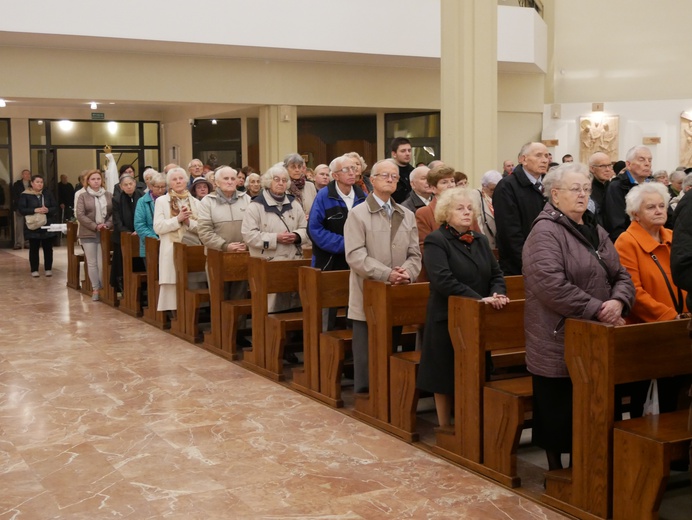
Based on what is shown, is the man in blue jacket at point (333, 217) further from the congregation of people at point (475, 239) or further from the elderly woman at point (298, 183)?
the elderly woman at point (298, 183)

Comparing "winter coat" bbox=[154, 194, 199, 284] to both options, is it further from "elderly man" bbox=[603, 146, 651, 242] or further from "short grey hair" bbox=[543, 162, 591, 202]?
"short grey hair" bbox=[543, 162, 591, 202]

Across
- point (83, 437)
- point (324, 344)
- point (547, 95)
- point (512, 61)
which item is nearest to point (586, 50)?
point (547, 95)

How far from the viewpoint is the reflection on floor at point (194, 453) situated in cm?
394

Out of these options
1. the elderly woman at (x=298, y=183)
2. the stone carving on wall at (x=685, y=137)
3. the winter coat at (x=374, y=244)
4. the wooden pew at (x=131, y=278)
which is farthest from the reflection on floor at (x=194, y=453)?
the stone carving on wall at (x=685, y=137)

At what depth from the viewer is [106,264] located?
10266 mm

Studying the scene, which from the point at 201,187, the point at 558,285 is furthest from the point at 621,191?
the point at 201,187

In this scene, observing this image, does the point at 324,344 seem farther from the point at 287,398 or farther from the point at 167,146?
the point at 167,146

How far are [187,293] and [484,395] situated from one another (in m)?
4.18

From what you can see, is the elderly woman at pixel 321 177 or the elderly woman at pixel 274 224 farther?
the elderly woman at pixel 321 177

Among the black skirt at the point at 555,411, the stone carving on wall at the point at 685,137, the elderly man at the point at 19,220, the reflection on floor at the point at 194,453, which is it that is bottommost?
the reflection on floor at the point at 194,453

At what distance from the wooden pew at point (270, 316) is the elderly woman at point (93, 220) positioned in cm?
438

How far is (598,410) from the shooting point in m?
3.65

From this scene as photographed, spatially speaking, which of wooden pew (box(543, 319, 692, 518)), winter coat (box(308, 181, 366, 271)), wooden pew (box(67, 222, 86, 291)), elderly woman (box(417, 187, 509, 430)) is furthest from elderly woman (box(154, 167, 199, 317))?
wooden pew (box(543, 319, 692, 518))

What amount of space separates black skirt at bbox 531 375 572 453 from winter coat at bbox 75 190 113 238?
294 inches
